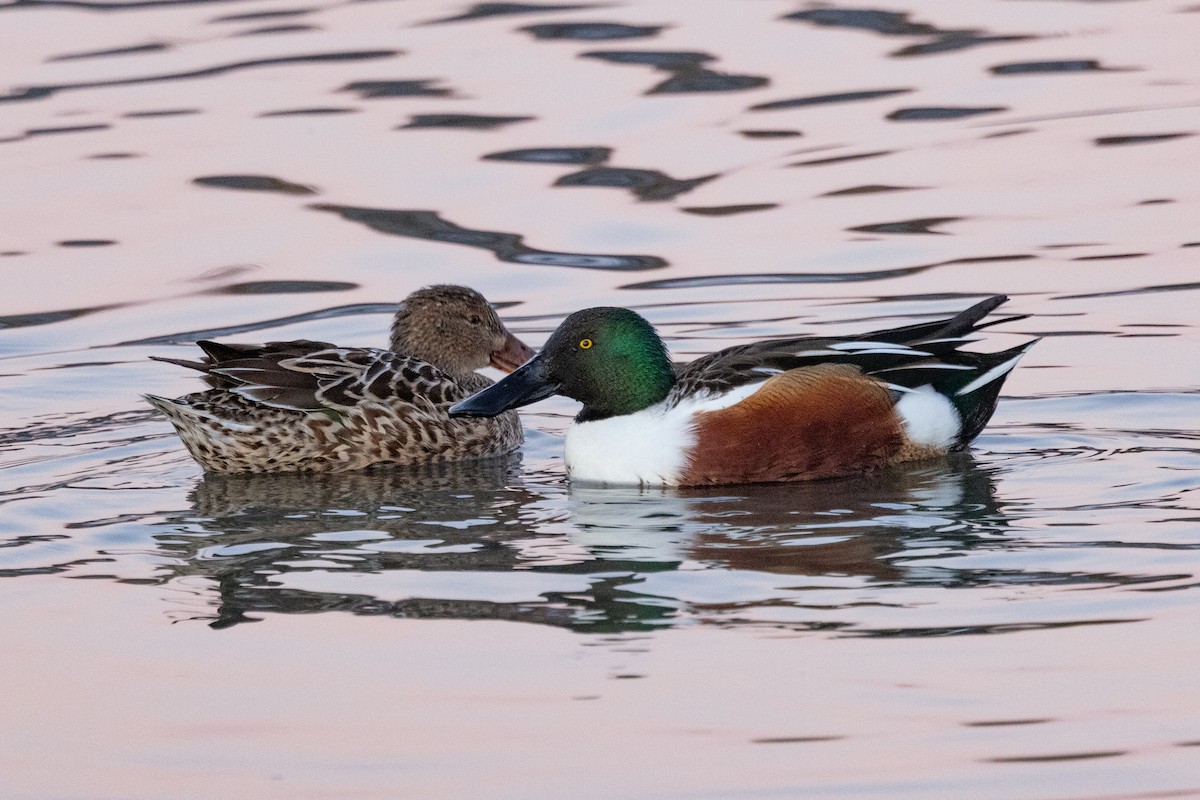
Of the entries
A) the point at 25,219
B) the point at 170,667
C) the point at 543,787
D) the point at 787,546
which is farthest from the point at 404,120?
the point at 543,787

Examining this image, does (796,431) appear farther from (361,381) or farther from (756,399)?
(361,381)

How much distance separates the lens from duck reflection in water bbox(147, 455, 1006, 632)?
6.32 m

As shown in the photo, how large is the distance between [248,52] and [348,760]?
1101 centimetres

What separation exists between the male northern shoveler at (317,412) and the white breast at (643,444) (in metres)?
0.75

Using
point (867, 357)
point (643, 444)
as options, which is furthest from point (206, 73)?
point (867, 357)

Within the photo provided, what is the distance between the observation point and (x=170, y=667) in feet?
18.9

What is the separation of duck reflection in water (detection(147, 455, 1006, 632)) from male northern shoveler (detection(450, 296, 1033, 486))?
107 millimetres

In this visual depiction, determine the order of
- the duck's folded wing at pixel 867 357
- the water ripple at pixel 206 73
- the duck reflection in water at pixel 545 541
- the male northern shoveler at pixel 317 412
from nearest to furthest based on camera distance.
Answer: the duck reflection in water at pixel 545 541, the duck's folded wing at pixel 867 357, the male northern shoveler at pixel 317 412, the water ripple at pixel 206 73

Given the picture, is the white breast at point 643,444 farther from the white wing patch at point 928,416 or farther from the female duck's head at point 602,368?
the white wing patch at point 928,416

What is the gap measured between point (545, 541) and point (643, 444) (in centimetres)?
103

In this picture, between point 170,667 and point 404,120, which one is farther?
point 404,120

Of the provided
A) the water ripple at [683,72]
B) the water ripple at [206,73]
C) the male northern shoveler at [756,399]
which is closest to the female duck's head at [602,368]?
the male northern shoveler at [756,399]

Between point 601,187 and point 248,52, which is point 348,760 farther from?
point 248,52

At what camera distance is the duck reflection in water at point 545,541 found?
6.32m
